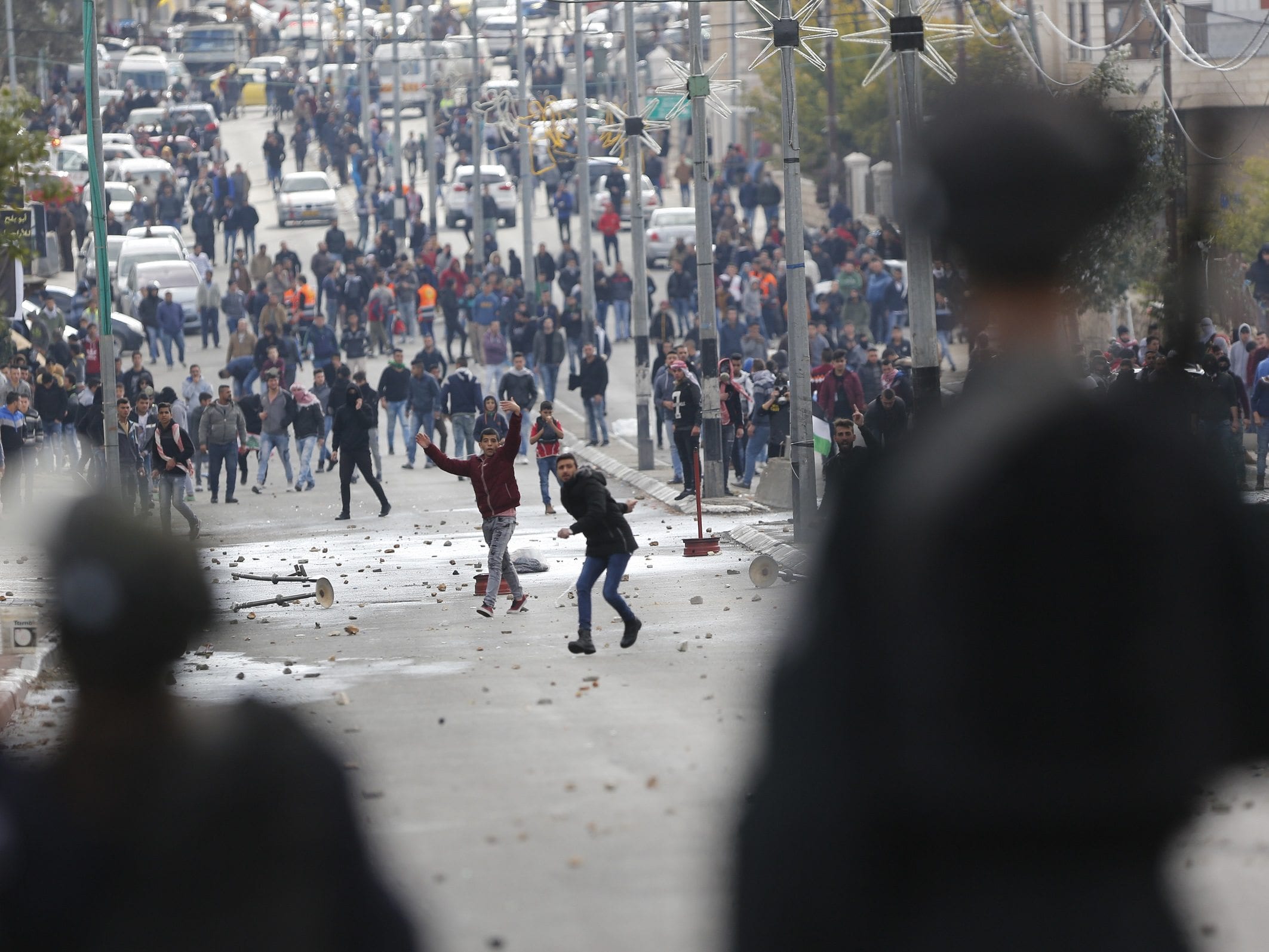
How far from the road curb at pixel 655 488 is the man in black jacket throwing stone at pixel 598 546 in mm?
8535

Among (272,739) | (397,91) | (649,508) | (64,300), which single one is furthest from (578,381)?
(397,91)

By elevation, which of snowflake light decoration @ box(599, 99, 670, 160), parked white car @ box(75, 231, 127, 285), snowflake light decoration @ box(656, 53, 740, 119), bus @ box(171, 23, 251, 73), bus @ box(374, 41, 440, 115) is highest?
bus @ box(171, 23, 251, 73)

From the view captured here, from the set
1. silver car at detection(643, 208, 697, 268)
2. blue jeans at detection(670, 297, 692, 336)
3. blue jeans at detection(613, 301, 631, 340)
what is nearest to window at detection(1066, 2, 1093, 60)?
blue jeans at detection(670, 297, 692, 336)

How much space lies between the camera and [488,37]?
8506cm

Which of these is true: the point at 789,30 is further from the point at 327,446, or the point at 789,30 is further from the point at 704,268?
the point at 327,446

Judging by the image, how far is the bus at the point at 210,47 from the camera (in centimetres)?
8744

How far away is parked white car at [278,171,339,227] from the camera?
60.0 m

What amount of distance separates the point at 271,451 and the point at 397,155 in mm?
35184

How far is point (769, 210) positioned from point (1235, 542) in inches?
1892

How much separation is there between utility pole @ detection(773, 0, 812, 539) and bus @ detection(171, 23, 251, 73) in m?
69.8

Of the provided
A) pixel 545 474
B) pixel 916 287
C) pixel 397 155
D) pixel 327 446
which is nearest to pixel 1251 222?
pixel 545 474

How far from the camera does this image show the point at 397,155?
2547 inches

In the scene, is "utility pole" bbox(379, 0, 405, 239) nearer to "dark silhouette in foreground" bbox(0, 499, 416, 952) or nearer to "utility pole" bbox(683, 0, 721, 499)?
"utility pole" bbox(683, 0, 721, 499)

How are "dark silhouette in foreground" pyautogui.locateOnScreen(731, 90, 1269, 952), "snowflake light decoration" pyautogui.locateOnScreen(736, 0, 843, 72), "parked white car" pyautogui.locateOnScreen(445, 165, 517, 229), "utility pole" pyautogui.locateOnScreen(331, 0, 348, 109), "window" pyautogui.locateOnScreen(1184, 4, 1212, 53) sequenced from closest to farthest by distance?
"dark silhouette in foreground" pyautogui.locateOnScreen(731, 90, 1269, 952)
"snowflake light decoration" pyautogui.locateOnScreen(736, 0, 843, 72)
"window" pyautogui.locateOnScreen(1184, 4, 1212, 53)
"parked white car" pyautogui.locateOnScreen(445, 165, 517, 229)
"utility pole" pyautogui.locateOnScreen(331, 0, 348, 109)
